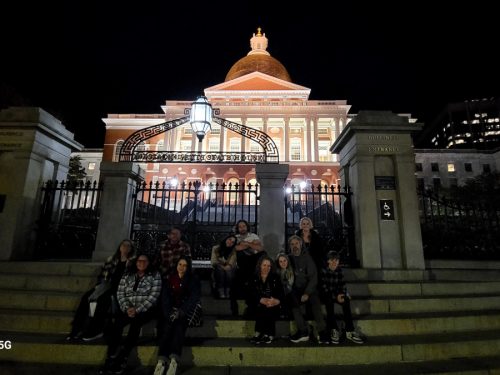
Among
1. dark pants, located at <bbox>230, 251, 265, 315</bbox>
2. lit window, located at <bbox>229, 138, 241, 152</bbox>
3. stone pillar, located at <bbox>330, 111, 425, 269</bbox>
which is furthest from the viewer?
lit window, located at <bbox>229, 138, 241, 152</bbox>

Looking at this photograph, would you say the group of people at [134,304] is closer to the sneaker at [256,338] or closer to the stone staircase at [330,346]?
the stone staircase at [330,346]

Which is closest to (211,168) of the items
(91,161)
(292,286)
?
(91,161)

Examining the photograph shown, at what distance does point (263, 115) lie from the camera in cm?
4994

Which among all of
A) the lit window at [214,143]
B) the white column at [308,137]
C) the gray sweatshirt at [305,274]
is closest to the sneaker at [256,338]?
the gray sweatshirt at [305,274]

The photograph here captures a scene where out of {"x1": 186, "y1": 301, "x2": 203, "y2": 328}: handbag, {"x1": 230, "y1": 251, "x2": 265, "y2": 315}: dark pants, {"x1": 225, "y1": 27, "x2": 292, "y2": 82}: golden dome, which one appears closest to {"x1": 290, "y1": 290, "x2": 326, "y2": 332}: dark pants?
{"x1": 230, "y1": 251, "x2": 265, "y2": 315}: dark pants

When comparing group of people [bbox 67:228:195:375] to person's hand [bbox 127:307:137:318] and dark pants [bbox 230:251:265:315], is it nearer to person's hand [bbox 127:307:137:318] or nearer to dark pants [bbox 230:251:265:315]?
person's hand [bbox 127:307:137:318]

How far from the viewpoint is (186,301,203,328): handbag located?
14.9ft

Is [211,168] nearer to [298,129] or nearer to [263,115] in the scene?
[263,115]

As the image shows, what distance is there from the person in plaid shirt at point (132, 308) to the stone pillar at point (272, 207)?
125 inches

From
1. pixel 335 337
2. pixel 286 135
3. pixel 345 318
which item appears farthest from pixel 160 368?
pixel 286 135

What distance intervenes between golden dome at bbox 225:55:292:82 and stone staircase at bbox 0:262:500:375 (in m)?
55.5

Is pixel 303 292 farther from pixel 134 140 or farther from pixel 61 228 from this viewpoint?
pixel 61 228

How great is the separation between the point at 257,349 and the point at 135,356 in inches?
66.1

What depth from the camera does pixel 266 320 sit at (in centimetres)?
475
